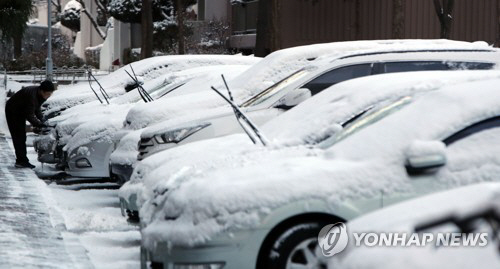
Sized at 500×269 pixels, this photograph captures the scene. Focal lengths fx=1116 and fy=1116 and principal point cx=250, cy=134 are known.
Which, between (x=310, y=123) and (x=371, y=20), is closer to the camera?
(x=310, y=123)

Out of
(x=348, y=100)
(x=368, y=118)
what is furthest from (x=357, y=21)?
(x=368, y=118)

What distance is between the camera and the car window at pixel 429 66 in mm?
10188

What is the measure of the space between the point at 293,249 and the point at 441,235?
2434 mm

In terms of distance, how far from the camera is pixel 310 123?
7.55m

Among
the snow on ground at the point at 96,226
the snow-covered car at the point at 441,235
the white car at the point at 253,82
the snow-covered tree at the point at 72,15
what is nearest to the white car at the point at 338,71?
the white car at the point at 253,82

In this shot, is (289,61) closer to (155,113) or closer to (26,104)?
(155,113)

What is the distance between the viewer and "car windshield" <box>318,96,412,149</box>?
700 cm

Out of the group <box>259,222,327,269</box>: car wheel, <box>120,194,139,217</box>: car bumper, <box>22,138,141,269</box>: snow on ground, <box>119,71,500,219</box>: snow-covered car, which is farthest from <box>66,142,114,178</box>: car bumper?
<box>259,222,327,269</box>: car wheel

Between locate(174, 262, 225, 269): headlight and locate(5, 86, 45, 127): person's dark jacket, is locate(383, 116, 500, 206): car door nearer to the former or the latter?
locate(174, 262, 225, 269): headlight

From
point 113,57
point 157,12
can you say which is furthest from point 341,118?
point 113,57

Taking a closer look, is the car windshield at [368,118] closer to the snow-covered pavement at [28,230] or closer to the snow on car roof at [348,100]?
the snow on car roof at [348,100]

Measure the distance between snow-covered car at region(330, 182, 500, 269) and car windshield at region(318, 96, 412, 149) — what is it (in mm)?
2893

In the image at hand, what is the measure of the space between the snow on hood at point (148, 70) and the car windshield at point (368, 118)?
8.56 meters

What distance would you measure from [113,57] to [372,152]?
50.4 m
